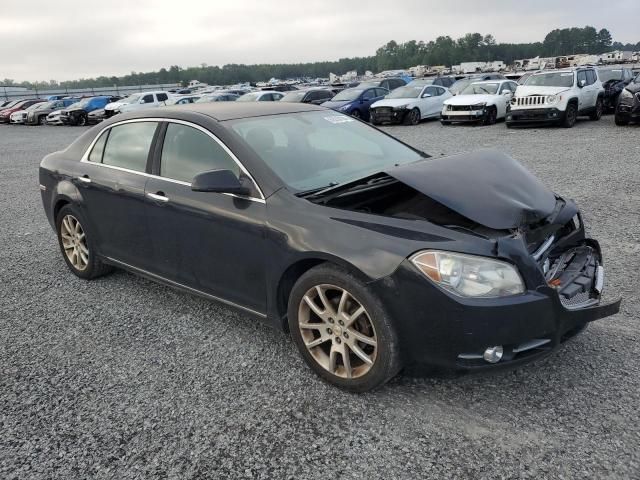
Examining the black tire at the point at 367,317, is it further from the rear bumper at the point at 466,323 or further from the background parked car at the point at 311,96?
the background parked car at the point at 311,96

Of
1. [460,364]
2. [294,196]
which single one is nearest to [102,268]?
[294,196]

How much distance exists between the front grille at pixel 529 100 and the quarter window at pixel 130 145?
13917 mm

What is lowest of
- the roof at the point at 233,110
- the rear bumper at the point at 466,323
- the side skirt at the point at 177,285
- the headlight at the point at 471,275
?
the side skirt at the point at 177,285

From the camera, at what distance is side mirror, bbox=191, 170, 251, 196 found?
126 inches

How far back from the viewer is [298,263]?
3.11 metres

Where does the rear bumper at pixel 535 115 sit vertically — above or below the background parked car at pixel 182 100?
below

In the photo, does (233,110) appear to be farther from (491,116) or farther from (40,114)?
(40,114)

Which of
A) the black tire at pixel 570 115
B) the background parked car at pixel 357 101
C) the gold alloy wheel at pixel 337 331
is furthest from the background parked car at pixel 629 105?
the gold alloy wheel at pixel 337 331

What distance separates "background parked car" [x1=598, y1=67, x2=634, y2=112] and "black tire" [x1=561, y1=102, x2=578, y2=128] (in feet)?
8.94

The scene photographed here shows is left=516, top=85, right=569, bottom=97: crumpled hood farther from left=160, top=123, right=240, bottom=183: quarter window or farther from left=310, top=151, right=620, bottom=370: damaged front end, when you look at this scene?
left=160, top=123, right=240, bottom=183: quarter window

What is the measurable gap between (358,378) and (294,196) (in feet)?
3.68

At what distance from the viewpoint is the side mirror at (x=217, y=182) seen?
3191mm

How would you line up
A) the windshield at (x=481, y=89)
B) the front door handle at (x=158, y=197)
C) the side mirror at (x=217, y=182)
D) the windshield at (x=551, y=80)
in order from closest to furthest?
the side mirror at (x=217, y=182)
the front door handle at (x=158, y=197)
the windshield at (x=551, y=80)
the windshield at (x=481, y=89)

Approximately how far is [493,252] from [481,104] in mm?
16688
